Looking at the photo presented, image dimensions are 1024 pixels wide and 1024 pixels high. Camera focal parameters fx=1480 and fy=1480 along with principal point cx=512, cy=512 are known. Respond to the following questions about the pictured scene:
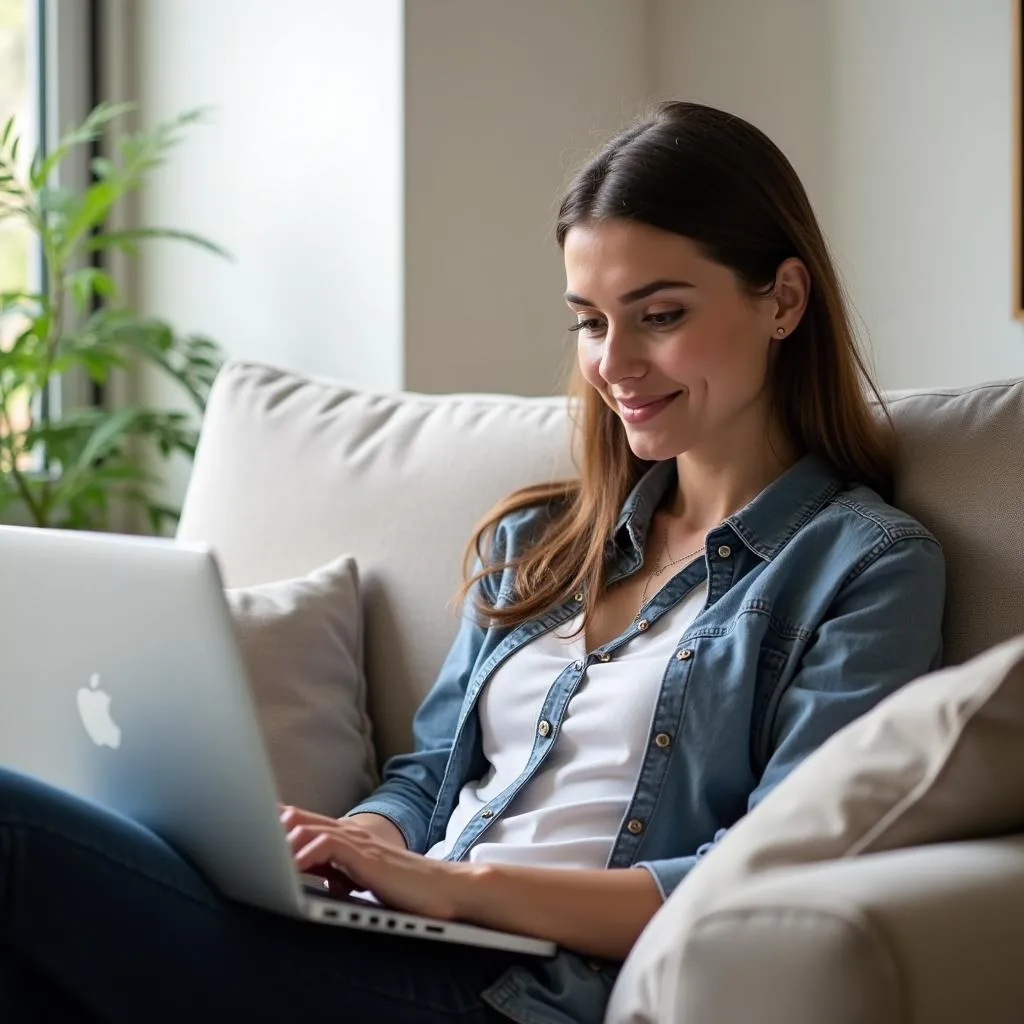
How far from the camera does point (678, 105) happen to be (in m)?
1.42

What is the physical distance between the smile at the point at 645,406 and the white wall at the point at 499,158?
94 centimetres

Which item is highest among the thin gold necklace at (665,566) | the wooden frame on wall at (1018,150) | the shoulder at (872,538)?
the wooden frame on wall at (1018,150)

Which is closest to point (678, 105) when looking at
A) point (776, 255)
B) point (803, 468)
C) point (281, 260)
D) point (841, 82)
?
point (776, 255)

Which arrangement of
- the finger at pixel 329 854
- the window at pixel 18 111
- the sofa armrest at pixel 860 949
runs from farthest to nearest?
1. the window at pixel 18 111
2. the finger at pixel 329 854
3. the sofa armrest at pixel 860 949

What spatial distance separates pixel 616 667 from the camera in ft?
4.43

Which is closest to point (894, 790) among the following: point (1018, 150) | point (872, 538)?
point (872, 538)

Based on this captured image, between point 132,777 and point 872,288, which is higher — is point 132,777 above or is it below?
below

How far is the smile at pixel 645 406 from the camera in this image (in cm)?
138

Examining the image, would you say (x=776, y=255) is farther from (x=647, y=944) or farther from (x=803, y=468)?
(x=647, y=944)

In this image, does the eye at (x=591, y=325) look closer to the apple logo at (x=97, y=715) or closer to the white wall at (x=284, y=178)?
the apple logo at (x=97, y=715)

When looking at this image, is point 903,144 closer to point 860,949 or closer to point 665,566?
point 665,566

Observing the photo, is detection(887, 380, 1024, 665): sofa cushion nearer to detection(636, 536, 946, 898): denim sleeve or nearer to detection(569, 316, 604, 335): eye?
detection(636, 536, 946, 898): denim sleeve

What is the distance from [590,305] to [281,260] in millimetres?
1300

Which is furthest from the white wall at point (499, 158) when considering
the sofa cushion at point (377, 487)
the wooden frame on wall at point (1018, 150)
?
the wooden frame on wall at point (1018, 150)
